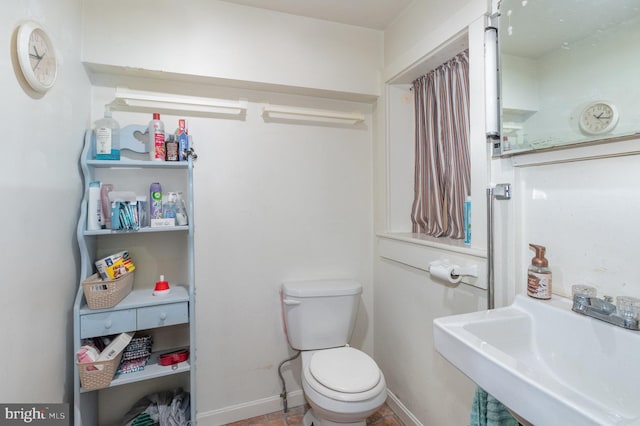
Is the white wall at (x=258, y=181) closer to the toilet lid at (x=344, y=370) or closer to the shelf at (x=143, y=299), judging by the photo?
the shelf at (x=143, y=299)

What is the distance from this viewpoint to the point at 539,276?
975mm

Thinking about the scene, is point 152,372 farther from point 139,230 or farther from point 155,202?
point 155,202

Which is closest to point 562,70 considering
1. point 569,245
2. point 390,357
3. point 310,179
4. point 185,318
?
point 569,245

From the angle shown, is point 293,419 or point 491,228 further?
point 293,419

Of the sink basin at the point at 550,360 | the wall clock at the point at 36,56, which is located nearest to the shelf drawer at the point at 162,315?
the wall clock at the point at 36,56

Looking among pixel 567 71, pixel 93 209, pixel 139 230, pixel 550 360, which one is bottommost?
pixel 550 360

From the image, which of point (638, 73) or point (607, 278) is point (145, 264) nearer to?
point (607, 278)

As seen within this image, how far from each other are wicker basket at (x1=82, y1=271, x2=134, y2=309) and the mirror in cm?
174

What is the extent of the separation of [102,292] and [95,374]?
339 mm

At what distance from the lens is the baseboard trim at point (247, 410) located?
172cm

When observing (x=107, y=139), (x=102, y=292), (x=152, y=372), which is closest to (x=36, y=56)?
(x=107, y=139)

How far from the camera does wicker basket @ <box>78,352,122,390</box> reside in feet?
4.10

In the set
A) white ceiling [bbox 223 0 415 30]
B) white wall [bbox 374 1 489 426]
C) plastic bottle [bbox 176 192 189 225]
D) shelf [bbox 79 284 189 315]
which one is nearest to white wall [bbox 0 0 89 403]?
shelf [bbox 79 284 189 315]

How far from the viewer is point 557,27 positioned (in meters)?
0.99
